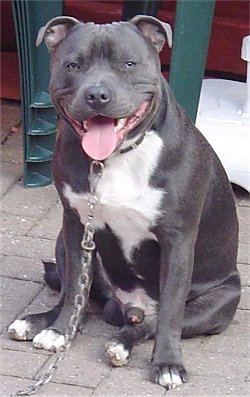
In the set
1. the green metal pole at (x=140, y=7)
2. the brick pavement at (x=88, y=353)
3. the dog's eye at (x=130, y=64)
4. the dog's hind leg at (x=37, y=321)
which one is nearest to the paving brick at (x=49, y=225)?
the brick pavement at (x=88, y=353)

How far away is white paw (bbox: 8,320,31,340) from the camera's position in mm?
4051

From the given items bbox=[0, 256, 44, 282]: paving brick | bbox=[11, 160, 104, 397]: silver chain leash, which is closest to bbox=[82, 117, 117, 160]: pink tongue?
bbox=[11, 160, 104, 397]: silver chain leash

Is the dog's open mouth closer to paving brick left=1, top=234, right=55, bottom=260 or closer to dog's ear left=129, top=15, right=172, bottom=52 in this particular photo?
dog's ear left=129, top=15, right=172, bottom=52

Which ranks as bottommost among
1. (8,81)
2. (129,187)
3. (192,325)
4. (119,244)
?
(8,81)

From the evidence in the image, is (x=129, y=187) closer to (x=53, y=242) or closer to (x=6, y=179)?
(x=53, y=242)

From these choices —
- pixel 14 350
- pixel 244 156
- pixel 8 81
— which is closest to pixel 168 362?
pixel 14 350

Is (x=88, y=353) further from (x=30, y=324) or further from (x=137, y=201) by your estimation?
(x=137, y=201)

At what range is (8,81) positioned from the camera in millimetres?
7023

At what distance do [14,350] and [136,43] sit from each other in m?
1.22

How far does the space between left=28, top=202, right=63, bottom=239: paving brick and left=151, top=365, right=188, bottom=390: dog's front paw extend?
1444mm

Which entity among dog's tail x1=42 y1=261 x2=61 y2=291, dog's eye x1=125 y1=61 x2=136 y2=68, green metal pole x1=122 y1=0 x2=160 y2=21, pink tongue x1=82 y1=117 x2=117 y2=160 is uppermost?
dog's eye x1=125 y1=61 x2=136 y2=68

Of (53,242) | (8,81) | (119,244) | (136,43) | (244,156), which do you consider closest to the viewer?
(136,43)

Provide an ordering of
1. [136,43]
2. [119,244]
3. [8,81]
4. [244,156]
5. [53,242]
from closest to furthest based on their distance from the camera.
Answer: [136,43], [119,244], [53,242], [244,156], [8,81]

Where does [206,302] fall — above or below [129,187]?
below
